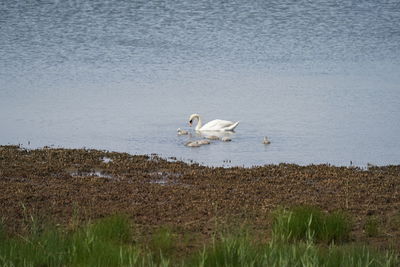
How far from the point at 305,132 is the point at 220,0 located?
2412cm

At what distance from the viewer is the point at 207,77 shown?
2281cm

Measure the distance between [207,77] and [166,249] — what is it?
1430 centimetres

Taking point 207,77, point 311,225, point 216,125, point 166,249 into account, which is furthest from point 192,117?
point 166,249

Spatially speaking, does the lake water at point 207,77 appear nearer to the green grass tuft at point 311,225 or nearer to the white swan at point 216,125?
the white swan at point 216,125

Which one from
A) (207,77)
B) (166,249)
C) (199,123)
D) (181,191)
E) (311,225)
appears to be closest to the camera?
(166,249)

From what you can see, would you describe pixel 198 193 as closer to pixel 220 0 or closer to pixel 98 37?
pixel 98 37

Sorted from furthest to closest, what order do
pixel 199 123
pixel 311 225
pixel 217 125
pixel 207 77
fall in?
pixel 207 77 < pixel 199 123 < pixel 217 125 < pixel 311 225

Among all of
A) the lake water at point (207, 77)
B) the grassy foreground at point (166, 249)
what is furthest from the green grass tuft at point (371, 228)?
the lake water at point (207, 77)

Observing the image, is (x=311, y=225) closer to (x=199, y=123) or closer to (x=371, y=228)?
(x=371, y=228)

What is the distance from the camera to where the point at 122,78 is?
2284 cm

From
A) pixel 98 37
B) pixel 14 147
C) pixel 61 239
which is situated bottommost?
pixel 61 239

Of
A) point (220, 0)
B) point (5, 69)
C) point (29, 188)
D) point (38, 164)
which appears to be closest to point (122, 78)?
point (5, 69)

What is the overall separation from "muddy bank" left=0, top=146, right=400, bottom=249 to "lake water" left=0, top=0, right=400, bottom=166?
49.9 inches

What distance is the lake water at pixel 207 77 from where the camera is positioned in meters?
15.6
